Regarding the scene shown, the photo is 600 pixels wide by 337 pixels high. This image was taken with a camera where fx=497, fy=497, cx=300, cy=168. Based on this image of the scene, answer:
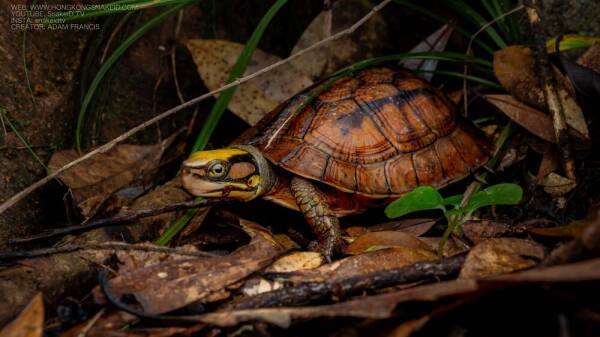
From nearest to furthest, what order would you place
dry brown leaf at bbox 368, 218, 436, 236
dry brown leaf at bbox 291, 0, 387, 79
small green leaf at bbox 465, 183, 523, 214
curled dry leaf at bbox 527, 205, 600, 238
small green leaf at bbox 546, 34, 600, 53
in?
curled dry leaf at bbox 527, 205, 600, 238 < small green leaf at bbox 465, 183, 523, 214 < dry brown leaf at bbox 368, 218, 436, 236 < small green leaf at bbox 546, 34, 600, 53 < dry brown leaf at bbox 291, 0, 387, 79

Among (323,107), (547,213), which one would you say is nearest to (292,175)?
(323,107)

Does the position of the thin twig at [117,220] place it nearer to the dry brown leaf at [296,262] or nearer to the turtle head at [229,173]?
the turtle head at [229,173]

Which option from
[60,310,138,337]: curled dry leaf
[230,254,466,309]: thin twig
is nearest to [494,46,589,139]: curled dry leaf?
[230,254,466,309]: thin twig

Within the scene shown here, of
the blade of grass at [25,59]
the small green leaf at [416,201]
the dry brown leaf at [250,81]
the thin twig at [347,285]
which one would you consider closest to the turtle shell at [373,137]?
the dry brown leaf at [250,81]

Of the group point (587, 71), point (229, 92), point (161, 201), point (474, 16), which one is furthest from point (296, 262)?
point (474, 16)

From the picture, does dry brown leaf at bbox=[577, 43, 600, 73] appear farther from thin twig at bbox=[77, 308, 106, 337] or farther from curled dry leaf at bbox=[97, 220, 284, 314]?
thin twig at bbox=[77, 308, 106, 337]
